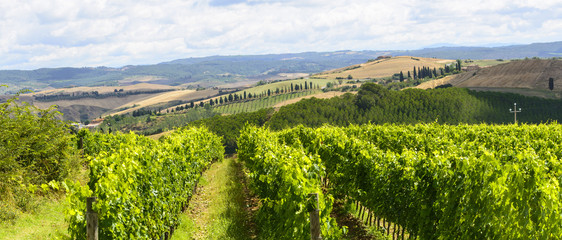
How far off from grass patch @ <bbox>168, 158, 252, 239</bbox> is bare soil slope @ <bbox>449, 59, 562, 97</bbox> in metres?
100

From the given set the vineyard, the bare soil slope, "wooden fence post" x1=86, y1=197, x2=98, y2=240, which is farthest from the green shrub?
the bare soil slope

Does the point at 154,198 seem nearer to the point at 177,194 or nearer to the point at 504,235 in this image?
the point at 177,194

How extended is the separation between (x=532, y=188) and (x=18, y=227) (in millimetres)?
11683

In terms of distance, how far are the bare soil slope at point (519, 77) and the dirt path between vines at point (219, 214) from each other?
100 meters

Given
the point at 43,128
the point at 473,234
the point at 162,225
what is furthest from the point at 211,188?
the point at 473,234

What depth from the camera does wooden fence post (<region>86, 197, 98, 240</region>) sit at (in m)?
6.45

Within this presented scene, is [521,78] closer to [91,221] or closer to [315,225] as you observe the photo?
[315,225]

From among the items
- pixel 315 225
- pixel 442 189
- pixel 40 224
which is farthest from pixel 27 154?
pixel 442 189

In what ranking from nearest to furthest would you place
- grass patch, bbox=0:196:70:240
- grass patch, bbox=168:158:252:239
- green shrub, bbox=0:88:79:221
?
grass patch, bbox=0:196:70:240
green shrub, bbox=0:88:79:221
grass patch, bbox=168:158:252:239

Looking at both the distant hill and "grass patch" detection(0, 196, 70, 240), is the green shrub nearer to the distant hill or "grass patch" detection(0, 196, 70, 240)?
"grass patch" detection(0, 196, 70, 240)

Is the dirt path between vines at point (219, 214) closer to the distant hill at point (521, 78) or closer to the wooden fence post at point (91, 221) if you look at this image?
the wooden fence post at point (91, 221)

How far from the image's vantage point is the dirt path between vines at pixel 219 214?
453 inches

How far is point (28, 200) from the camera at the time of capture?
11086 mm

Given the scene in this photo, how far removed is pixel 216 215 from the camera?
44.2ft
